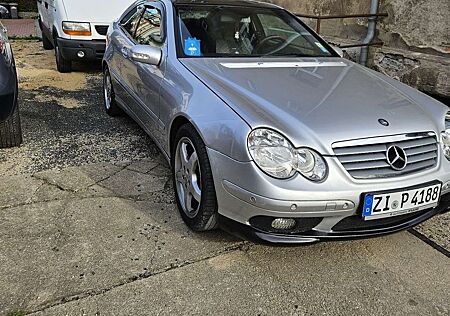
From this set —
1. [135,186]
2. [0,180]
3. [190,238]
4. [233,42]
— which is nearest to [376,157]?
[190,238]

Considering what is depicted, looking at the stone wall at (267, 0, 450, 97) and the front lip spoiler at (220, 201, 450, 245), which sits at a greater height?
the stone wall at (267, 0, 450, 97)

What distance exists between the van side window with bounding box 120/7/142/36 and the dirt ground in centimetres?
149

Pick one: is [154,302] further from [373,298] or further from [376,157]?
[376,157]

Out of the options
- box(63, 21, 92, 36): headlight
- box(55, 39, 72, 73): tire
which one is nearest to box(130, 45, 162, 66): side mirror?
box(63, 21, 92, 36): headlight

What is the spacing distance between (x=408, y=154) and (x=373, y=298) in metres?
0.76

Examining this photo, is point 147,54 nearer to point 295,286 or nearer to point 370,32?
point 295,286

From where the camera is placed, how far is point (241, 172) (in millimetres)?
2156

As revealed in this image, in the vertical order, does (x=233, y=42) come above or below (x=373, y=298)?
above

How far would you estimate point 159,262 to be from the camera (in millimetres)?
2438

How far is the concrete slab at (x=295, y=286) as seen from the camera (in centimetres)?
212

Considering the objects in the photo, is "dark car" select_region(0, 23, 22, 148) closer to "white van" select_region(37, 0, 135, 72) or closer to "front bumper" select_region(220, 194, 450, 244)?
"front bumper" select_region(220, 194, 450, 244)

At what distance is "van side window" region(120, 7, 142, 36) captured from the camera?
416 cm

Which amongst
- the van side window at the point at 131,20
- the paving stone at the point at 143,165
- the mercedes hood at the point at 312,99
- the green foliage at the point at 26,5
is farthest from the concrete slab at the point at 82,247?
the green foliage at the point at 26,5

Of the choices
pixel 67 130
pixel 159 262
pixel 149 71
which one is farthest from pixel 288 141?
pixel 67 130
